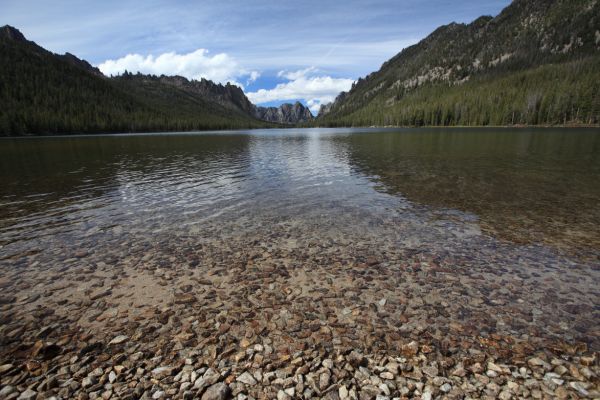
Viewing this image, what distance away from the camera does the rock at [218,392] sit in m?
5.88

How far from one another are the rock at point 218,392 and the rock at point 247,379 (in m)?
0.34

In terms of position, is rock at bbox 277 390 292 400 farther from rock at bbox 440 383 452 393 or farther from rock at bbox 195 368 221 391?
rock at bbox 440 383 452 393

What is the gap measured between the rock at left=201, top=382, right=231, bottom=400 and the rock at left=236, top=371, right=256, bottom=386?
1.11 ft

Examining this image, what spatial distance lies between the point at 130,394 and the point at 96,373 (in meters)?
1.23

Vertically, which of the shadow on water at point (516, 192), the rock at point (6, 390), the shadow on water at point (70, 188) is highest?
the shadow on water at point (70, 188)

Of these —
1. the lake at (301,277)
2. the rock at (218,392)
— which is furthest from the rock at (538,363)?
the rock at (218,392)

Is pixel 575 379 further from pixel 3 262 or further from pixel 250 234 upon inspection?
pixel 3 262

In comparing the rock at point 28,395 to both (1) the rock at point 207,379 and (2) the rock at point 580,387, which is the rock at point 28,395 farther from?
(2) the rock at point 580,387

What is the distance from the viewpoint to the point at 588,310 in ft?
28.4

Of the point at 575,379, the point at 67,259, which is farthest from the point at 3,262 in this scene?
the point at 575,379

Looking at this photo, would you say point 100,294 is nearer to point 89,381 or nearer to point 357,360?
point 89,381

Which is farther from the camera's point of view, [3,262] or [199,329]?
[3,262]

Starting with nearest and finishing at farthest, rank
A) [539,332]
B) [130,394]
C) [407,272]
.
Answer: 1. [130,394]
2. [539,332]
3. [407,272]

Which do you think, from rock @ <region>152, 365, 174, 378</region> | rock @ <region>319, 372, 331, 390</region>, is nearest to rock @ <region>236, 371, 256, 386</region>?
rock @ <region>319, 372, 331, 390</region>
